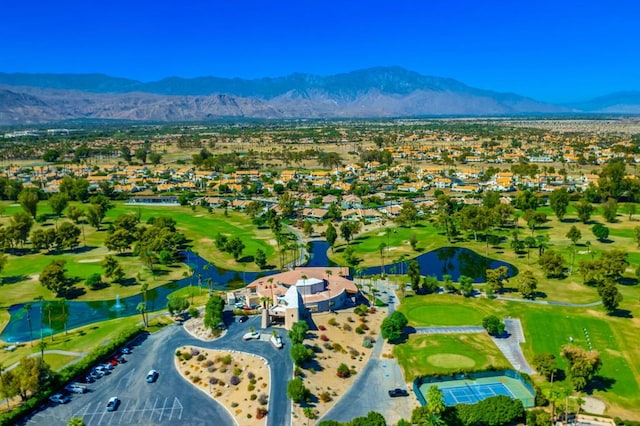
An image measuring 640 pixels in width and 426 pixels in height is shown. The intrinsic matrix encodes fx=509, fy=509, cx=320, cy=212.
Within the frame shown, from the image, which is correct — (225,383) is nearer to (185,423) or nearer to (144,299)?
(185,423)

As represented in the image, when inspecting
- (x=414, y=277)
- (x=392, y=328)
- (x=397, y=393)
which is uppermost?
(x=414, y=277)

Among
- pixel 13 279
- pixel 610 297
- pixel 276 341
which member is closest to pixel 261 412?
pixel 276 341

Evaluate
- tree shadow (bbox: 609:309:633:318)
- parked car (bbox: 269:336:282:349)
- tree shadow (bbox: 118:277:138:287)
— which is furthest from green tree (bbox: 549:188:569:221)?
tree shadow (bbox: 118:277:138:287)

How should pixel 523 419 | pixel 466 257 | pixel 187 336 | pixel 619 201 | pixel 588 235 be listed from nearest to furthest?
pixel 523 419
pixel 187 336
pixel 466 257
pixel 588 235
pixel 619 201

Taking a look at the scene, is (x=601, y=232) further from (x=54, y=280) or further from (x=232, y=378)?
(x=54, y=280)

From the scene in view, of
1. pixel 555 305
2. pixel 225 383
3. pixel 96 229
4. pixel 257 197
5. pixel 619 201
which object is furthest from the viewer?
pixel 257 197


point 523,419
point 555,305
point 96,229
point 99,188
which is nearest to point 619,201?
point 555,305

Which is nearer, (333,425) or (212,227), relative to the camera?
(333,425)
